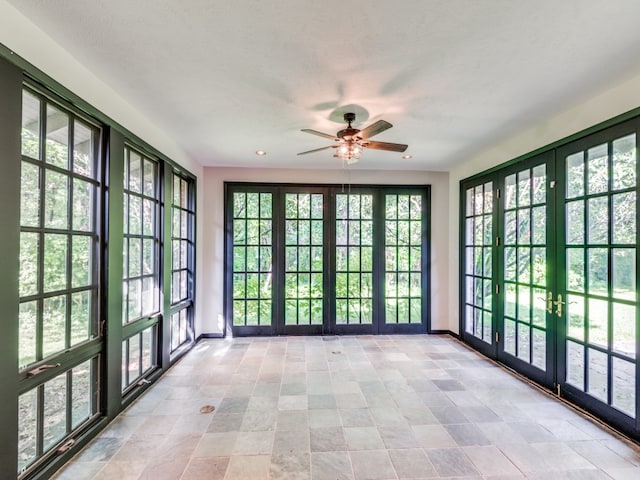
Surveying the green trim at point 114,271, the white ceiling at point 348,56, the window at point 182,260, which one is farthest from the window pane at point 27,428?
the white ceiling at point 348,56

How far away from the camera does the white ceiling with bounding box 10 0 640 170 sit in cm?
166

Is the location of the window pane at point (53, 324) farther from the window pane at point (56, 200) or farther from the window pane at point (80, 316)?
the window pane at point (56, 200)

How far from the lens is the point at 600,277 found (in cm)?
266

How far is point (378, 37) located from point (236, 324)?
442cm

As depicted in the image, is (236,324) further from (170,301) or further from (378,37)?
(378,37)

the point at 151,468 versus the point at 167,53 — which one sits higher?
the point at 167,53

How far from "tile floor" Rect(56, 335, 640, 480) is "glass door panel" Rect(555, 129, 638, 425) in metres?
0.32

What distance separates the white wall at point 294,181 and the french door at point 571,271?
3.34 feet

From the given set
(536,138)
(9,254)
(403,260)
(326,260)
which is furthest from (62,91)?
(403,260)

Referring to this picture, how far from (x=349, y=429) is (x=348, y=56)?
2758mm

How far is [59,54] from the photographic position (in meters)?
2.02

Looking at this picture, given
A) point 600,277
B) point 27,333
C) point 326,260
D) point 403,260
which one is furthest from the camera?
point 403,260

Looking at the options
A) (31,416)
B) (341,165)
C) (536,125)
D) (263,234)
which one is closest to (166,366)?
(31,416)

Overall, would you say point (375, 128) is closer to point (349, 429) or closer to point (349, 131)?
point (349, 131)
